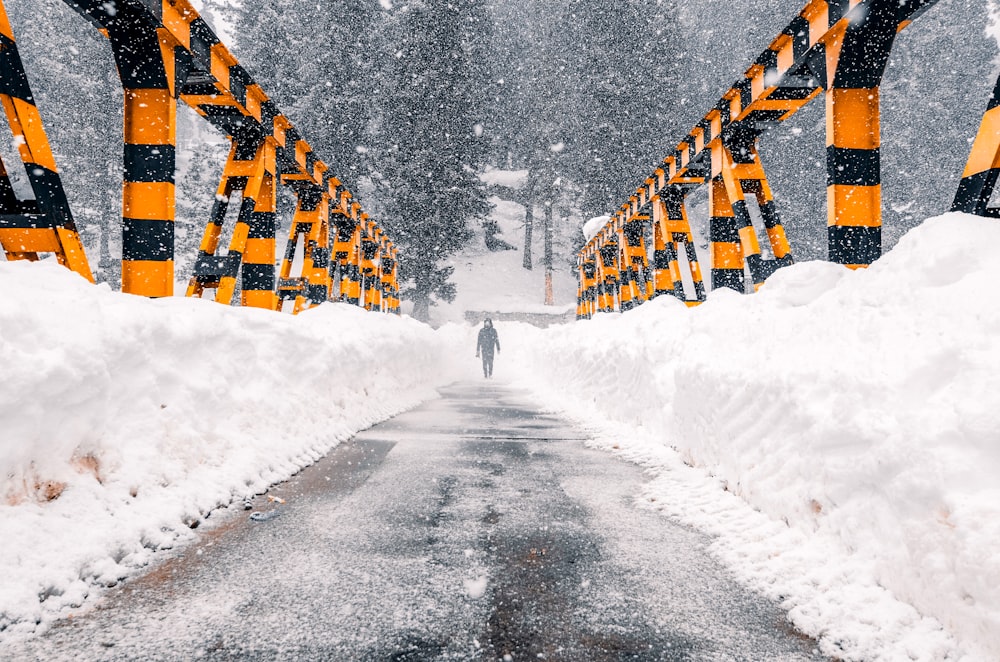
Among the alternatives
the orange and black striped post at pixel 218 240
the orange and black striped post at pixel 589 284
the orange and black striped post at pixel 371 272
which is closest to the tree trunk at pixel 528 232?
the orange and black striped post at pixel 589 284

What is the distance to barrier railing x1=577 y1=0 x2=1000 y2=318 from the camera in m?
3.80

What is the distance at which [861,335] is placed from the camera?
8.73 ft

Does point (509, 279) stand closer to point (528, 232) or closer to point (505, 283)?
point (505, 283)

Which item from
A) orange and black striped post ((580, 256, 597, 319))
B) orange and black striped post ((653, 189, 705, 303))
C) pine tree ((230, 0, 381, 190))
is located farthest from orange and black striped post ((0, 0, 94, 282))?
pine tree ((230, 0, 381, 190))

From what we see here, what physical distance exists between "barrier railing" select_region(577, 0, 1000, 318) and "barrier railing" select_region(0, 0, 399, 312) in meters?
4.67

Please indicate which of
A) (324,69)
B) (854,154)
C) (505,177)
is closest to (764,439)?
(854,154)

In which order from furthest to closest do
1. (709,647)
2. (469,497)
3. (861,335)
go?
(469,497) → (861,335) → (709,647)

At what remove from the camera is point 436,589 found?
2.23 meters

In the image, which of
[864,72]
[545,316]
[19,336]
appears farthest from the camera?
[545,316]

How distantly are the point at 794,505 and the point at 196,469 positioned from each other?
10.6 feet

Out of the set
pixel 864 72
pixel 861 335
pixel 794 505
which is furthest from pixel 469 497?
pixel 864 72

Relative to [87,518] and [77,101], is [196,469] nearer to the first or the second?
[87,518]

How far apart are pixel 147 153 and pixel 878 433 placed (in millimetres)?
4780

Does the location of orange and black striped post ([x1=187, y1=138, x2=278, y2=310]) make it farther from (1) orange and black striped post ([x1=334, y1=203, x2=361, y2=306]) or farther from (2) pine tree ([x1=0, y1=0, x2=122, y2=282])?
(2) pine tree ([x1=0, y1=0, x2=122, y2=282])
